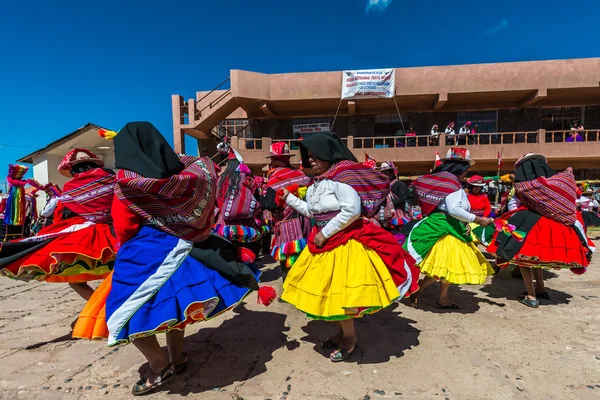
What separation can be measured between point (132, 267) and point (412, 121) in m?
18.0

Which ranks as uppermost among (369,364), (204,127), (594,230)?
(204,127)

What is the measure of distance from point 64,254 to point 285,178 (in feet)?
8.03

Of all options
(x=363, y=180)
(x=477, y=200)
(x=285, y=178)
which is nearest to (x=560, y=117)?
(x=477, y=200)

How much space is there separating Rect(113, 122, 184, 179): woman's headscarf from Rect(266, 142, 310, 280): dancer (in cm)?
146

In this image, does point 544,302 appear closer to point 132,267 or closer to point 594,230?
point 132,267

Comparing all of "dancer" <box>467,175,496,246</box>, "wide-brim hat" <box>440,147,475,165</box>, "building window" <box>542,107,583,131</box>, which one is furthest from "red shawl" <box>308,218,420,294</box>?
"building window" <box>542,107,583,131</box>

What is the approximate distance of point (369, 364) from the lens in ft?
9.10

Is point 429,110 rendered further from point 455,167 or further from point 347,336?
point 347,336

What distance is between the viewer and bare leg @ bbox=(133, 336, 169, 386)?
7.46 ft

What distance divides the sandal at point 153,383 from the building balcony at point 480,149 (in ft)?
45.5

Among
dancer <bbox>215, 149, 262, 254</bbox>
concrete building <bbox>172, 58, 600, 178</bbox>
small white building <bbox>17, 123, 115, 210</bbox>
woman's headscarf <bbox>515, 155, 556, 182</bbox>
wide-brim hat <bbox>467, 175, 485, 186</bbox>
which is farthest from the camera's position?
concrete building <bbox>172, 58, 600, 178</bbox>

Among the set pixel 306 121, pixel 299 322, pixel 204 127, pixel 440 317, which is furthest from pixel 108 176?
pixel 306 121

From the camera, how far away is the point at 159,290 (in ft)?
6.91

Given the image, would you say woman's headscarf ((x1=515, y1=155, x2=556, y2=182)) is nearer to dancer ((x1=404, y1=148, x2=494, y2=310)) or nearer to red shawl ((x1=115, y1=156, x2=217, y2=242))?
dancer ((x1=404, y1=148, x2=494, y2=310))
